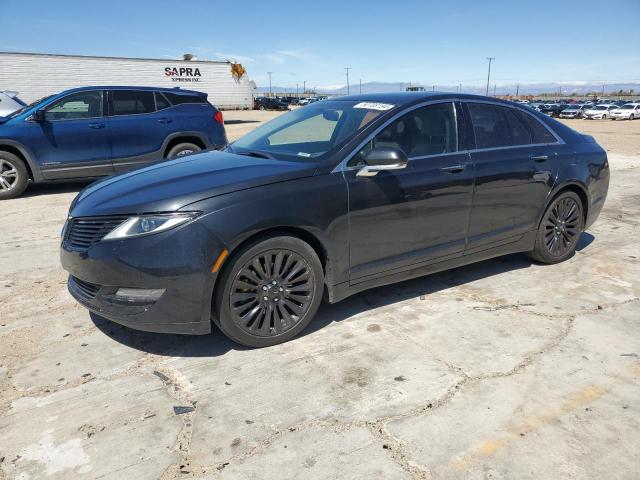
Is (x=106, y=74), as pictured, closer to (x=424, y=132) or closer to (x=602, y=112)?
(x=424, y=132)

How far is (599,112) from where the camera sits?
4153 centimetres

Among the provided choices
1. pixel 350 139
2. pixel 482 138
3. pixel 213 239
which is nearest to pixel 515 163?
pixel 482 138

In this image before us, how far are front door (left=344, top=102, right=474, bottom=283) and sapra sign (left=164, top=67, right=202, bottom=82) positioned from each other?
23.8 metres

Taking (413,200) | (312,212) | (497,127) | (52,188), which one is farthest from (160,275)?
(52,188)

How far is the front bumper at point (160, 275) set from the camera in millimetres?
2822

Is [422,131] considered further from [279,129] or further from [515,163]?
[279,129]

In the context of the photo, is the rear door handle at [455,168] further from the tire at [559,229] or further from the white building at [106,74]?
the white building at [106,74]

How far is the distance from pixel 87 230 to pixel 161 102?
20.4ft

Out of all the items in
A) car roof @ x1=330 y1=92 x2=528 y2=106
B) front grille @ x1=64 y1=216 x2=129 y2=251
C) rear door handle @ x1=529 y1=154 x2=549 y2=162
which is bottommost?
front grille @ x1=64 y1=216 x2=129 y2=251

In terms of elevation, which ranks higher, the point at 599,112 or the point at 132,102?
the point at 132,102

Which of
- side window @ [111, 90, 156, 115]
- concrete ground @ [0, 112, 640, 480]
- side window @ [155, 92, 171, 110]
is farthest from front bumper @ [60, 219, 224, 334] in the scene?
side window @ [155, 92, 171, 110]

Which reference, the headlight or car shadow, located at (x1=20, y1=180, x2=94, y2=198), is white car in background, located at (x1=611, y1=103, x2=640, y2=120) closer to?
car shadow, located at (x1=20, y1=180, x2=94, y2=198)

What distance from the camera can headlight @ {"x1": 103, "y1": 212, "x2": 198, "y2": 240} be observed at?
9.29 ft

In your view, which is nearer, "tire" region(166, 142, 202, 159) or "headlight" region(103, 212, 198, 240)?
"headlight" region(103, 212, 198, 240)
